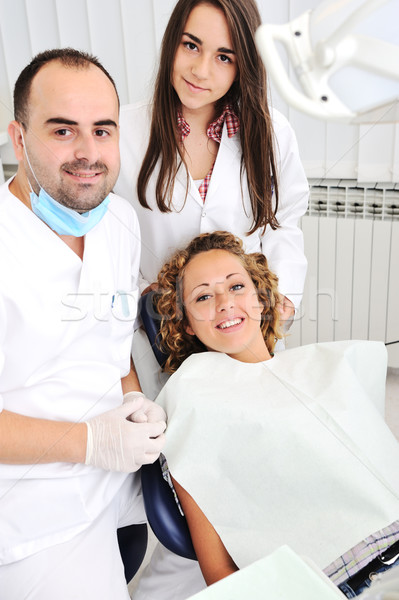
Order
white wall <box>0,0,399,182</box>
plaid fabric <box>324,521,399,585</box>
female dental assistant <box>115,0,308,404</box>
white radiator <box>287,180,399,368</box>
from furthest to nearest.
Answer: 1. white radiator <box>287,180,399,368</box>
2. white wall <box>0,0,399,182</box>
3. female dental assistant <box>115,0,308,404</box>
4. plaid fabric <box>324,521,399,585</box>

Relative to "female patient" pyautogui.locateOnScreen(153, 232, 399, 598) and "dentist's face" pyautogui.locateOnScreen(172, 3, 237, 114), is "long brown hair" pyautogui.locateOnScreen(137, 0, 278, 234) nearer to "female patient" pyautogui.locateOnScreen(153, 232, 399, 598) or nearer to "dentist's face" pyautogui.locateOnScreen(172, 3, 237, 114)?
"dentist's face" pyautogui.locateOnScreen(172, 3, 237, 114)

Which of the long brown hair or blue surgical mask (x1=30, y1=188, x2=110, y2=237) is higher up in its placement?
the long brown hair

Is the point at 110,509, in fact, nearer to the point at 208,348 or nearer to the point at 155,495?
the point at 155,495

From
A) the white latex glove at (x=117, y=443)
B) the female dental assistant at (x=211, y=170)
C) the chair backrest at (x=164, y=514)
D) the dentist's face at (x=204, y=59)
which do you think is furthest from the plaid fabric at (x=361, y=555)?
the dentist's face at (x=204, y=59)

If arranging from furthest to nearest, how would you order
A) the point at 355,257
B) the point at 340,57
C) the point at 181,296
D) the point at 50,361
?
the point at 355,257 < the point at 181,296 < the point at 50,361 < the point at 340,57

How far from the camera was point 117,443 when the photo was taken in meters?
1.20

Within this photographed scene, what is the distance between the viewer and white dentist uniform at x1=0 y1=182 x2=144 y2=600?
116cm

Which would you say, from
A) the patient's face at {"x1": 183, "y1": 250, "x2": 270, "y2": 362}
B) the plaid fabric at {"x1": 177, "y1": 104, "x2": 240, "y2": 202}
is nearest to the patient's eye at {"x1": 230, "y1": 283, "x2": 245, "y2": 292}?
the patient's face at {"x1": 183, "y1": 250, "x2": 270, "y2": 362}

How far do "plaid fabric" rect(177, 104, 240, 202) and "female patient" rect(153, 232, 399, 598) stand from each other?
0.19m

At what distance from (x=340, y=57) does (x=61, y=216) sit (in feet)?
2.48

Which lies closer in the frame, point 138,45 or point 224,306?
point 224,306

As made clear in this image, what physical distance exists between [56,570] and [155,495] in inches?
8.9

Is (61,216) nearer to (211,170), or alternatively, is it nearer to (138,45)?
(211,170)

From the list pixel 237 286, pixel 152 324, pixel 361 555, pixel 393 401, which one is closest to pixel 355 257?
pixel 393 401
